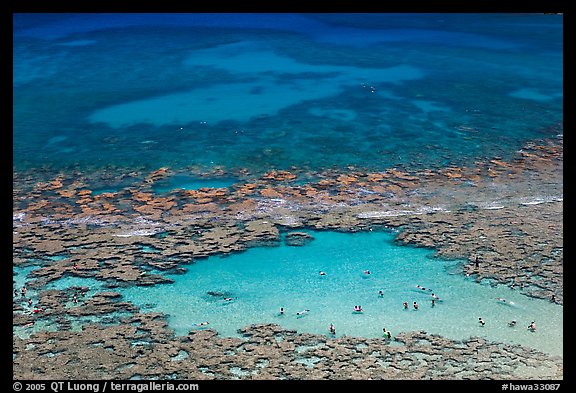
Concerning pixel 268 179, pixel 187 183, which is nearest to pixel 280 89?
pixel 268 179

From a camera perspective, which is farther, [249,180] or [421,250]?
[249,180]

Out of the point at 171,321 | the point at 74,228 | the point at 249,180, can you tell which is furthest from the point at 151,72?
the point at 171,321

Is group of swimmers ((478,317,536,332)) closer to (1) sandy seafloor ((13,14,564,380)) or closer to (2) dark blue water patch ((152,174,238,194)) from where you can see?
(1) sandy seafloor ((13,14,564,380))

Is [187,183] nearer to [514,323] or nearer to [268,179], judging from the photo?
[268,179]

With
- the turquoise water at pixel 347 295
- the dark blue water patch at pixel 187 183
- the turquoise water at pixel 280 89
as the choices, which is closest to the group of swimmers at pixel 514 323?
the turquoise water at pixel 347 295

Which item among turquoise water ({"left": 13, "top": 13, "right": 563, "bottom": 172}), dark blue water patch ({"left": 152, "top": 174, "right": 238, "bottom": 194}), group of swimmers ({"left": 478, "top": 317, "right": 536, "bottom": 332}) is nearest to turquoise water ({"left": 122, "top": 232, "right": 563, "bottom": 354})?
group of swimmers ({"left": 478, "top": 317, "right": 536, "bottom": 332})
